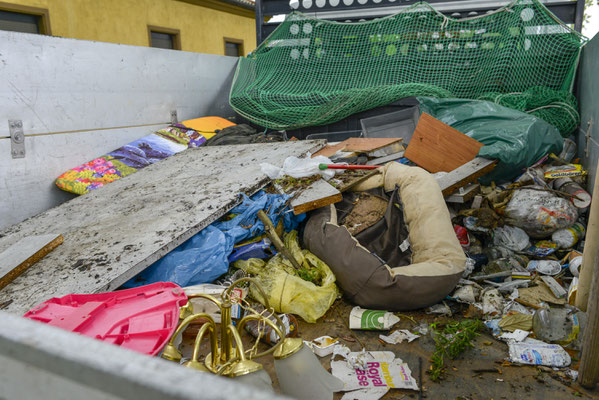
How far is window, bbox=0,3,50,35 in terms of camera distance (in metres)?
6.38

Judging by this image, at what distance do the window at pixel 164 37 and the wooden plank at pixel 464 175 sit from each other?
8053mm

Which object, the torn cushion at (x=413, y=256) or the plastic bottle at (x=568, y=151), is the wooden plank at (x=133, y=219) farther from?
the plastic bottle at (x=568, y=151)

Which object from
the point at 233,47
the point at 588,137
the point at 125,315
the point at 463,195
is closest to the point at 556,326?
the point at 463,195

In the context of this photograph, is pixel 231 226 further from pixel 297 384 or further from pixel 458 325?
pixel 297 384

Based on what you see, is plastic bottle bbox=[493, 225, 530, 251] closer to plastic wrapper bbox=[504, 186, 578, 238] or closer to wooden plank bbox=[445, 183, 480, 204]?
plastic wrapper bbox=[504, 186, 578, 238]

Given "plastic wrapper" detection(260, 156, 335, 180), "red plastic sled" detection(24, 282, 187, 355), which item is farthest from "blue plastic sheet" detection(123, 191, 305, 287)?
"red plastic sled" detection(24, 282, 187, 355)

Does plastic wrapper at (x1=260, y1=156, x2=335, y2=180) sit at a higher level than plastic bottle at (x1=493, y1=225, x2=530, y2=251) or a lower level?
higher

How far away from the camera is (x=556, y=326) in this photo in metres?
2.13

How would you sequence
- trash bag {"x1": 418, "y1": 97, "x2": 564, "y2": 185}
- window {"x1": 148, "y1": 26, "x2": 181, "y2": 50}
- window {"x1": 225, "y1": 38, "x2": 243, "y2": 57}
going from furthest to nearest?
window {"x1": 225, "y1": 38, "x2": 243, "y2": 57}
window {"x1": 148, "y1": 26, "x2": 181, "y2": 50}
trash bag {"x1": 418, "y1": 97, "x2": 564, "y2": 185}

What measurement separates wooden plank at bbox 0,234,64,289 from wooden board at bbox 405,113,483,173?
10.2 feet

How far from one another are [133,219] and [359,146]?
232 cm

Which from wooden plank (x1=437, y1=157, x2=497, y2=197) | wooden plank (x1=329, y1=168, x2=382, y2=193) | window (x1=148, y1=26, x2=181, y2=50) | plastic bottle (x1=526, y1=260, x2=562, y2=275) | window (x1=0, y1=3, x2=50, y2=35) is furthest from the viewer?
window (x1=148, y1=26, x2=181, y2=50)

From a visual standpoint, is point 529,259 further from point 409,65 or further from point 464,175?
point 409,65

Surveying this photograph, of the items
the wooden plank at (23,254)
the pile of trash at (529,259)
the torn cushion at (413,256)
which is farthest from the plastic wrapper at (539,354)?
the wooden plank at (23,254)
